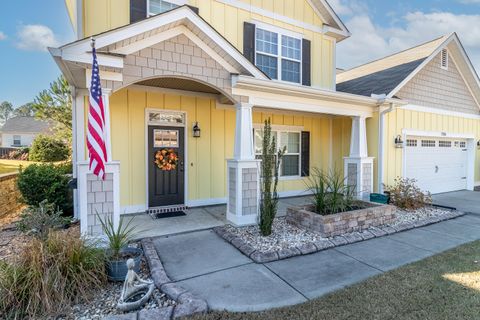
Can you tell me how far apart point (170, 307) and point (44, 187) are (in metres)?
5.08

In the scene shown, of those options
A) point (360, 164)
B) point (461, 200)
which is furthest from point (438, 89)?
point (360, 164)

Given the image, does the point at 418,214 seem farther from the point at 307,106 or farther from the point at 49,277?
the point at 49,277

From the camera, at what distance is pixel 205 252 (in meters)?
4.61

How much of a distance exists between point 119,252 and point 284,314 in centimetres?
239

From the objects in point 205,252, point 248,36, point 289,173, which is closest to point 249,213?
point 205,252

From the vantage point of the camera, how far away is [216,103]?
781 centimetres

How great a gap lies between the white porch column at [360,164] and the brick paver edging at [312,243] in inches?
75.3

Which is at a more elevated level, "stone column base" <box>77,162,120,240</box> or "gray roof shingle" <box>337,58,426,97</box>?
"gray roof shingle" <box>337,58,426,97</box>

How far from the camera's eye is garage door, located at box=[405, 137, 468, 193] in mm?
9672

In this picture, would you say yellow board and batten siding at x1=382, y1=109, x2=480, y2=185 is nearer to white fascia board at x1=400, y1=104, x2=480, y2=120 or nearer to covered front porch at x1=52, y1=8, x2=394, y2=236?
white fascia board at x1=400, y1=104, x2=480, y2=120

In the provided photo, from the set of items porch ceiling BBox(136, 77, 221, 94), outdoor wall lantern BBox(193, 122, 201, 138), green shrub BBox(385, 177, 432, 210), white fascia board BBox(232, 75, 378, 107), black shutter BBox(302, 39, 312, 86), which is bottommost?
green shrub BBox(385, 177, 432, 210)

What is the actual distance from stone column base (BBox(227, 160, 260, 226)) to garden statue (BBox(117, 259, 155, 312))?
2959 mm

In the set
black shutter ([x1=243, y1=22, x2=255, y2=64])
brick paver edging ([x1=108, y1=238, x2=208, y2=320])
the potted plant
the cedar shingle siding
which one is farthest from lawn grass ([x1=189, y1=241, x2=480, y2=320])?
the cedar shingle siding

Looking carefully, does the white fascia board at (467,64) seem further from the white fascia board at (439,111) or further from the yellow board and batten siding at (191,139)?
the yellow board and batten siding at (191,139)
